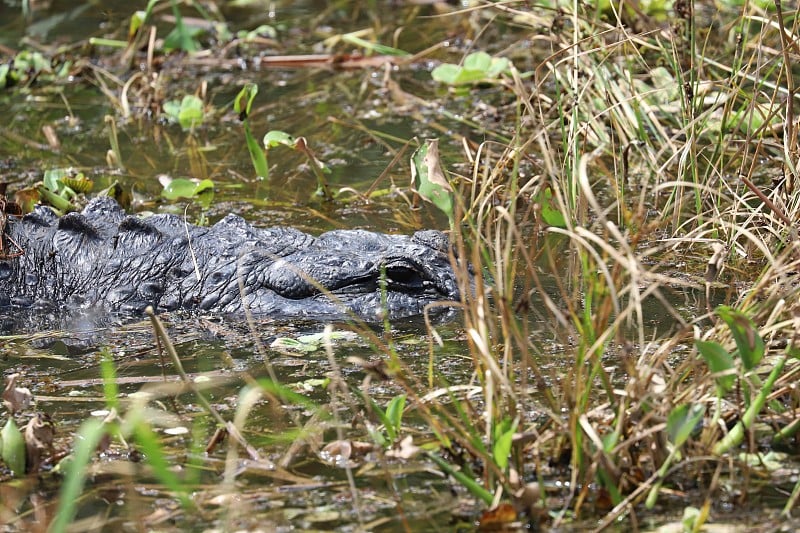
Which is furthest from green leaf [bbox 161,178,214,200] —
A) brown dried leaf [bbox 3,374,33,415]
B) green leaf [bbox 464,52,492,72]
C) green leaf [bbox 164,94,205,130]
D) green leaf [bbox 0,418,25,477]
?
green leaf [bbox 0,418,25,477]

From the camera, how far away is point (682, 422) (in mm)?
A: 2814

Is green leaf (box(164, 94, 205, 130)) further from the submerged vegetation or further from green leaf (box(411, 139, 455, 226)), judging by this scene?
green leaf (box(411, 139, 455, 226))

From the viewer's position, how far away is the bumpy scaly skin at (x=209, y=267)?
15.6 ft

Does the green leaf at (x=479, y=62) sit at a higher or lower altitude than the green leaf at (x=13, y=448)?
higher

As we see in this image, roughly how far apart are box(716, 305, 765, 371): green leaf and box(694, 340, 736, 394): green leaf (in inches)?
1.6

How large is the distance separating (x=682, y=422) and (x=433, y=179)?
1676mm

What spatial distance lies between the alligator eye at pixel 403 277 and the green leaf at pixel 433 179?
0.29 metres

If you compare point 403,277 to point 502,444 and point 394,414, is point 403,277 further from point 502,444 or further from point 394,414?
point 502,444

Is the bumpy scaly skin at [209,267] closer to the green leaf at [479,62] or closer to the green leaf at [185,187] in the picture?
the green leaf at [185,187]

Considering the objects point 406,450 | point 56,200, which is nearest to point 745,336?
point 406,450

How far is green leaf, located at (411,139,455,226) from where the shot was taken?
13.8 feet

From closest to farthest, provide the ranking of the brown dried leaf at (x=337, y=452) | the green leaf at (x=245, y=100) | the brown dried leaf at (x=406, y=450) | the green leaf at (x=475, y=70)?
the brown dried leaf at (x=406, y=450) < the brown dried leaf at (x=337, y=452) < the green leaf at (x=245, y=100) < the green leaf at (x=475, y=70)

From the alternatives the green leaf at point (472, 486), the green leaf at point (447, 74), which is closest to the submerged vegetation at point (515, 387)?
the green leaf at point (472, 486)

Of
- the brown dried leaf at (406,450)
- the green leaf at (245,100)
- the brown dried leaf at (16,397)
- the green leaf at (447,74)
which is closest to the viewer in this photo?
the brown dried leaf at (406,450)
